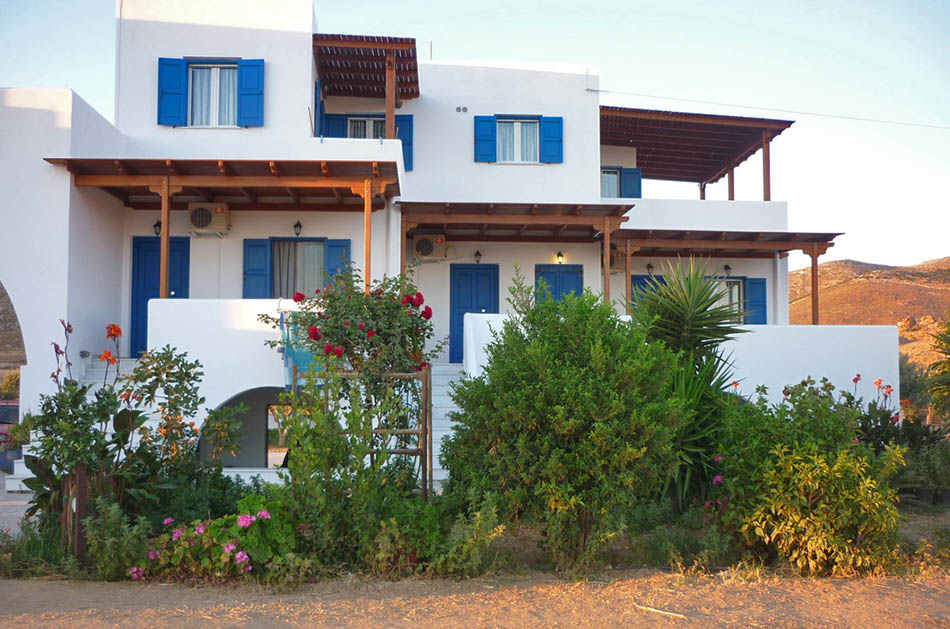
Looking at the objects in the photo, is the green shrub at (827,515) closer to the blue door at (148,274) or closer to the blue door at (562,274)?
the blue door at (562,274)

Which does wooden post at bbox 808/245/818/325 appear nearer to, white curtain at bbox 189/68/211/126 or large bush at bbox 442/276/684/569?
large bush at bbox 442/276/684/569

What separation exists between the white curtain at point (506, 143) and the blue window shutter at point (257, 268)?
4896 mm

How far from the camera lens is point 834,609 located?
4.33m

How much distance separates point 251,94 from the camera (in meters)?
12.6

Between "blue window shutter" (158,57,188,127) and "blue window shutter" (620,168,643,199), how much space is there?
9.37 meters

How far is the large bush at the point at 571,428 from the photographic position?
16.1ft

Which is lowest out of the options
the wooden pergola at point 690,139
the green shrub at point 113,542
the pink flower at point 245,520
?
the green shrub at point 113,542

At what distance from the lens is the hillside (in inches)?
1416

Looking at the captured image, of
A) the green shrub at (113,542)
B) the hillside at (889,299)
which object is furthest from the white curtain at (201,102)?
the hillside at (889,299)

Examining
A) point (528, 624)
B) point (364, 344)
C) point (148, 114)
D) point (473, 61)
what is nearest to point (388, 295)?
point (364, 344)

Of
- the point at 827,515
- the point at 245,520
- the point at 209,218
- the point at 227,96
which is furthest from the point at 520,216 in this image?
the point at 245,520

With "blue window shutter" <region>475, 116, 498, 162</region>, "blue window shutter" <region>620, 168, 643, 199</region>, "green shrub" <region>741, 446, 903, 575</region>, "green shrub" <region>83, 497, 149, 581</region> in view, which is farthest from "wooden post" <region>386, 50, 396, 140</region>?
"green shrub" <region>741, 446, 903, 575</region>

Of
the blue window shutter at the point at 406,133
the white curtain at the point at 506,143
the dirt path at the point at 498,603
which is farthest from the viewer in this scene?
the white curtain at the point at 506,143

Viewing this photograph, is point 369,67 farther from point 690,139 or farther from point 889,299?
point 889,299
